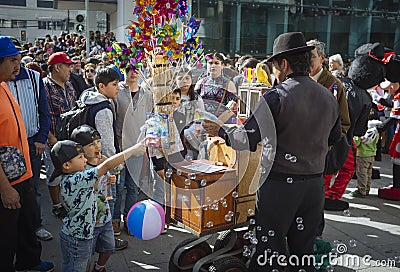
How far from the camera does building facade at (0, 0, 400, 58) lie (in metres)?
13.6

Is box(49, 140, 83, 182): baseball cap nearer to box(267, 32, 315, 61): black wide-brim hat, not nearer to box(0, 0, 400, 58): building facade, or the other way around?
box(267, 32, 315, 61): black wide-brim hat

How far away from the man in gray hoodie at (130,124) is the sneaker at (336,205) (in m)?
2.42

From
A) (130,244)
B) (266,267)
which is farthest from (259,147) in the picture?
(130,244)

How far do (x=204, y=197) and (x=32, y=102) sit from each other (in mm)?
1954

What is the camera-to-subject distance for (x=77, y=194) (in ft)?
8.77

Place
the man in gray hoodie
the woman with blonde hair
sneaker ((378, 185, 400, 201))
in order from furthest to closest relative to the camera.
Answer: the woman with blonde hair, sneaker ((378, 185, 400, 201)), the man in gray hoodie

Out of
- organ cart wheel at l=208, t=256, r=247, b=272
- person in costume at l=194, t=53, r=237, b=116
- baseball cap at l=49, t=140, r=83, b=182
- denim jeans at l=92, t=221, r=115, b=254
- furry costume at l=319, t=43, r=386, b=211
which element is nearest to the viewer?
baseball cap at l=49, t=140, r=83, b=182

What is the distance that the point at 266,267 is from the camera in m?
2.82

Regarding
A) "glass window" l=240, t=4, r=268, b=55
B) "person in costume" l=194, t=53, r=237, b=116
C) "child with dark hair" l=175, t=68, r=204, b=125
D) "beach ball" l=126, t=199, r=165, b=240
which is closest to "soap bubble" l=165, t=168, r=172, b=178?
"beach ball" l=126, t=199, r=165, b=240

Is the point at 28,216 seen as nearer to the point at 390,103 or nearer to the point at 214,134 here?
the point at 214,134

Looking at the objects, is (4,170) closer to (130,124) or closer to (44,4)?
(130,124)

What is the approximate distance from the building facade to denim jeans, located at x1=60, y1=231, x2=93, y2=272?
10708 millimetres

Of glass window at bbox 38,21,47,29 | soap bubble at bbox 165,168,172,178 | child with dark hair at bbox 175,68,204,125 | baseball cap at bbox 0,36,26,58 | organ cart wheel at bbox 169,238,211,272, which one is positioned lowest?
organ cart wheel at bbox 169,238,211,272

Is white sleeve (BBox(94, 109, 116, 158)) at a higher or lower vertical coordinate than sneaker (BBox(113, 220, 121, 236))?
higher
